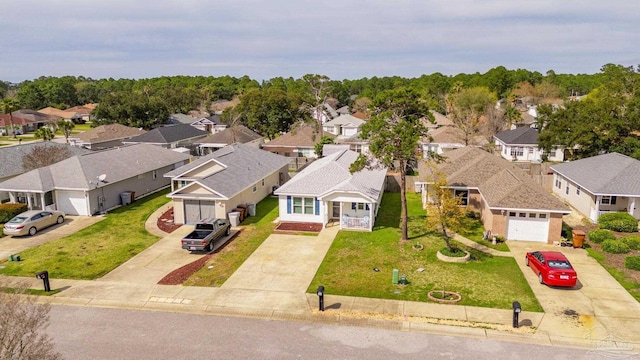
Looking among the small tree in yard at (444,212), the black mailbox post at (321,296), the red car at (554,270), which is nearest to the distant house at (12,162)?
the black mailbox post at (321,296)

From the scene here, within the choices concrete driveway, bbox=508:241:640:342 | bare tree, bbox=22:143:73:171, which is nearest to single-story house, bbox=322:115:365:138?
bare tree, bbox=22:143:73:171

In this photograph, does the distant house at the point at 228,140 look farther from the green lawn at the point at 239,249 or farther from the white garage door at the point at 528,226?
the white garage door at the point at 528,226

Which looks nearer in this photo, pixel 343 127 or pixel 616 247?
pixel 616 247

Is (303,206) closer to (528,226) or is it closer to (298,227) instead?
(298,227)

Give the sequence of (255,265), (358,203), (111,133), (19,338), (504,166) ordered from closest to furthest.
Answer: (19,338), (255,265), (358,203), (504,166), (111,133)

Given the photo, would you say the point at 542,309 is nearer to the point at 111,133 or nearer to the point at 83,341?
the point at 83,341

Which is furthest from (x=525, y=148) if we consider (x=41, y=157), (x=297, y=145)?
(x=41, y=157)

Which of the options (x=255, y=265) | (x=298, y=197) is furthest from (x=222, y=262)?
(x=298, y=197)
